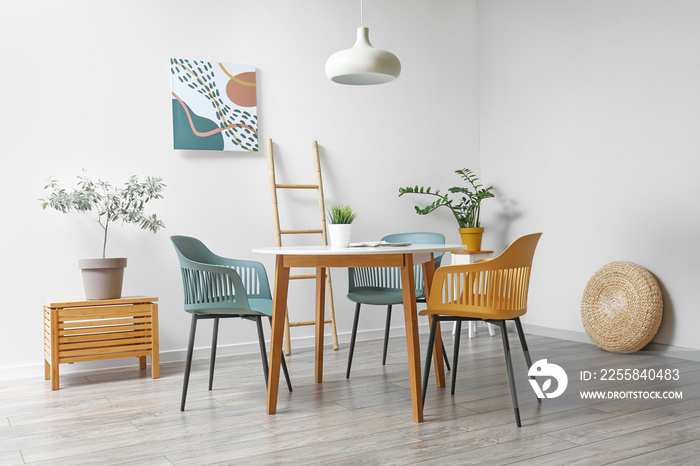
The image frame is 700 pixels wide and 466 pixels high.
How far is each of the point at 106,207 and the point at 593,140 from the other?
322 cm

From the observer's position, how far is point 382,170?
4.89m

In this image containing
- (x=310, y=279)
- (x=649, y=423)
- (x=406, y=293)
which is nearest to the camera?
(x=649, y=423)

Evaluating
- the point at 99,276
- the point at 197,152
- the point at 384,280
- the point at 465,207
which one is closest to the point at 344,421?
the point at 384,280

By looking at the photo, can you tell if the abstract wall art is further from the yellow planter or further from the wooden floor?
the yellow planter

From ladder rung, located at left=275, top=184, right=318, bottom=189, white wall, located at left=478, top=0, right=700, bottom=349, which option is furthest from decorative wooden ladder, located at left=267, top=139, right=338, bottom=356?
white wall, located at left=478, top=0, right=700, bottom=349

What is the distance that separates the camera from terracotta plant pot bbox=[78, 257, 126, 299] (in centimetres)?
353

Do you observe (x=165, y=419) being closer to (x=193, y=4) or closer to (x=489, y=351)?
(x=489, y=351)

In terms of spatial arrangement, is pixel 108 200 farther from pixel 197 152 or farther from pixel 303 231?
pixel 303 231

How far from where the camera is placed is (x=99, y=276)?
3549 millimetres

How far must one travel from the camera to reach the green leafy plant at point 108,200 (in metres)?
3.54

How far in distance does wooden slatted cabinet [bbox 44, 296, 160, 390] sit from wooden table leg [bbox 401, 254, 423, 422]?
5.49 feet

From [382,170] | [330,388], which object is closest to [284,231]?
[382,170]

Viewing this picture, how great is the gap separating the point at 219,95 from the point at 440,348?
2272 mm

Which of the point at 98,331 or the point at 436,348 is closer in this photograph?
the point at 436,348
